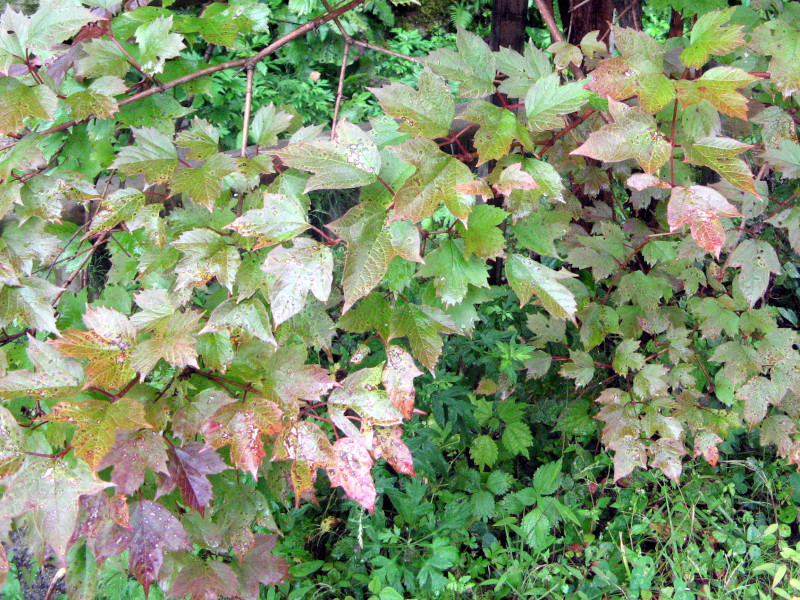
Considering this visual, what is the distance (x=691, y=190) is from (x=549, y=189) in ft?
0.69

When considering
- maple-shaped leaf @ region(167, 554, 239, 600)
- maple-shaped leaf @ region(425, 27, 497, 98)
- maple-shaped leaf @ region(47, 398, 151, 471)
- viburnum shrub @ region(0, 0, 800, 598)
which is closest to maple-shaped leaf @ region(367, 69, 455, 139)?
viburnum shrub @ region(0, 0, 800, 598)

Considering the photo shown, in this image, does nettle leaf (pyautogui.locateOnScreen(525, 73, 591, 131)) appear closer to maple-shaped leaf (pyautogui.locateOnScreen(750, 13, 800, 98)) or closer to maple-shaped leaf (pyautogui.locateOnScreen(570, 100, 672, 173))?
maple-shaped leaf (pyautogui.locateOnScreen(570, 100, 672, 173))

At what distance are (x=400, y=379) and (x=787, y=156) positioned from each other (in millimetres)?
978

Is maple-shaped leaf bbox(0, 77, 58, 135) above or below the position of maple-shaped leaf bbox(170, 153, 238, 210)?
above

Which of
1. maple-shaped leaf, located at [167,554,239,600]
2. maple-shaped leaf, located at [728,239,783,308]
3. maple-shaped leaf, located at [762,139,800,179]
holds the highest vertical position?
maple-shaped leaf, located at [762,139,800,179]

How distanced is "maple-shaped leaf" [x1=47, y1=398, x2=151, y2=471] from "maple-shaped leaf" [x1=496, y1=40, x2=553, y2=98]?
0.86 meters

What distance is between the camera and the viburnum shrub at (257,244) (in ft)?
2.98

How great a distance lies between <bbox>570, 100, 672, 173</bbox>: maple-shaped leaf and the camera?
92cm

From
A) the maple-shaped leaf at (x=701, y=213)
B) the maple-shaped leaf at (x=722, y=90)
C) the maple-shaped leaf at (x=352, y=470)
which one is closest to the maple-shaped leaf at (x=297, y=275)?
the maple-shaped leaf at (x=352, y=470)

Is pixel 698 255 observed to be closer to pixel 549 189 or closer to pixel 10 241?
pixel 549 189

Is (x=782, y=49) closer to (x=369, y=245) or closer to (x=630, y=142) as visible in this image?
(x=630, y=142)

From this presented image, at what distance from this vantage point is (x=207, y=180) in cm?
106

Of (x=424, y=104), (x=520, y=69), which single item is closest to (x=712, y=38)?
(x=520, y=69)

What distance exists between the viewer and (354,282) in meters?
0.89
